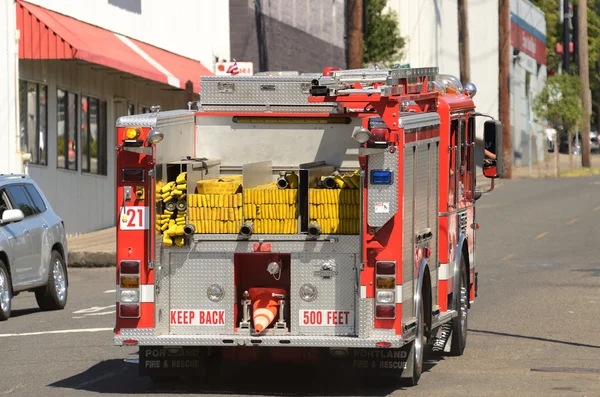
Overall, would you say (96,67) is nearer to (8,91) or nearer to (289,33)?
(8,91)

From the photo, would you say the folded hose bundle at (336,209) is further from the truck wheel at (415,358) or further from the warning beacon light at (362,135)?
the truck wheel at (415,358)

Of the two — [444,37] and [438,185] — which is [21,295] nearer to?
[438,185]

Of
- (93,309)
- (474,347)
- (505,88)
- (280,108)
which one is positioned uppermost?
(505,88)

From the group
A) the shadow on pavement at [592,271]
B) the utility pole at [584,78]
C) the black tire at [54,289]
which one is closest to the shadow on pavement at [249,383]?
the black tire at [54,289]

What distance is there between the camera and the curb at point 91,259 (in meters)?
25.7

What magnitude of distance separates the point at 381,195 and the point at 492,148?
408 cm

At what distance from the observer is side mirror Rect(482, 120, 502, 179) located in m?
14.2

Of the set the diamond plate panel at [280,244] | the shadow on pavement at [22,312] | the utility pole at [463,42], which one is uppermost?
the utility pole at [463,42]

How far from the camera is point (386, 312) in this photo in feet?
35.1

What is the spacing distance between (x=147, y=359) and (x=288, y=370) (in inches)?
66.1

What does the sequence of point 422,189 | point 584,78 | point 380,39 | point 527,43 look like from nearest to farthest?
point 422,189 → point 380,39 → point 584,78 → point 527,43

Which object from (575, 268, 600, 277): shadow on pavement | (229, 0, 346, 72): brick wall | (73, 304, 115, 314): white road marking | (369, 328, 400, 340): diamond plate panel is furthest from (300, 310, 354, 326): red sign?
(229, 0, 346, 72): brick wall

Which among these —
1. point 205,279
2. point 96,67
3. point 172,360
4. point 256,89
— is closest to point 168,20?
point 96,67

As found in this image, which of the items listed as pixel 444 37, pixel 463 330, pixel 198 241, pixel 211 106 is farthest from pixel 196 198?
pixel 444 37
